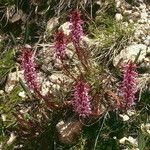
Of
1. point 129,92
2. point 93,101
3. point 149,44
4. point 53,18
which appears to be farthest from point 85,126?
point 53,18

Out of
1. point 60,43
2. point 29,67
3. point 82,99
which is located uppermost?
point 60,43

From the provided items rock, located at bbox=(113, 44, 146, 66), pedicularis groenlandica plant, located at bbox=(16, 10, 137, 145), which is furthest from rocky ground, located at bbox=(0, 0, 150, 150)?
pedicularis groenlandica plant, located at bbox=(16, 10, 137, 145)

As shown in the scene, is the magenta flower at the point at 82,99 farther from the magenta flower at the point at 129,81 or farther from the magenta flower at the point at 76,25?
the magenta flower at the point at 76,25

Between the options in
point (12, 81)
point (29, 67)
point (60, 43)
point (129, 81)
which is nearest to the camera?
point (129, 81)

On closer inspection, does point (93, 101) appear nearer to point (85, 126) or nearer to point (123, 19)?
point (85, 126)

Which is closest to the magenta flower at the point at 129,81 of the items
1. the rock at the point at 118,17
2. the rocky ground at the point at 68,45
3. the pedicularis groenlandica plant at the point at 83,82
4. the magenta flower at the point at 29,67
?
the pedicularis groenlandica plant at the point at 83,82

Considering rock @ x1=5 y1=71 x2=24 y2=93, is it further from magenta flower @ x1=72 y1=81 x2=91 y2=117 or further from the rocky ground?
magenta flower @ x1=72 y1=81 x2=91 y2=117

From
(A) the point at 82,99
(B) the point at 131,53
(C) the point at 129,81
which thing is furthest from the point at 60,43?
(B) the point at 131,53

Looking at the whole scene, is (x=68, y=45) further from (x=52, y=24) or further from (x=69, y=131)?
(x=69, y=131)

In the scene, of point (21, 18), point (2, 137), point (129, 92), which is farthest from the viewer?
point (21, 18)
